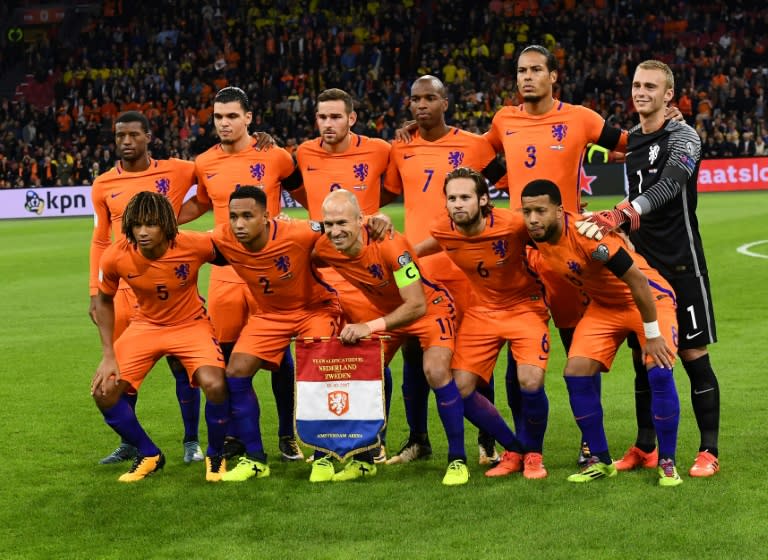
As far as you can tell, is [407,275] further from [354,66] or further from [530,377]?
[354,66]

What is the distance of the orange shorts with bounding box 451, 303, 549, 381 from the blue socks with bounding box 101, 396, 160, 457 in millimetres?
1966

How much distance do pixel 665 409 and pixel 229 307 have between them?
9.51 feet

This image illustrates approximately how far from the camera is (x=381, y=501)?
631 cm

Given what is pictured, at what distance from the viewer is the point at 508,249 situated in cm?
679

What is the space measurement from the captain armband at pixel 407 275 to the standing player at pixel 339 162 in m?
0.76

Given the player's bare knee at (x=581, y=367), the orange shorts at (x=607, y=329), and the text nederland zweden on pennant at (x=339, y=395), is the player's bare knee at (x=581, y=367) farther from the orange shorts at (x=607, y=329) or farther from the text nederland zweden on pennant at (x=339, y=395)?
the text nederland zweden on pennant at (x=339, y=395)

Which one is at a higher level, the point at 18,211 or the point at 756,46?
the point at 756,46

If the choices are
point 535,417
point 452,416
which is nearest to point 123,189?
point 452,416

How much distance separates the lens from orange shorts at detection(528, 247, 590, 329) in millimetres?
6949

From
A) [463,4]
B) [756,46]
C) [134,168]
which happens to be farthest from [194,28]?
[134,168]

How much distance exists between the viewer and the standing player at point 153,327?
6934mm

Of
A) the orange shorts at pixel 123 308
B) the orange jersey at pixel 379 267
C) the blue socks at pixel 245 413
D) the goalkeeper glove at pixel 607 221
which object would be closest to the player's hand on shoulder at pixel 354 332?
the orange jersey at pixel 379 267

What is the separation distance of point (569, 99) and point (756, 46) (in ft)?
18.7

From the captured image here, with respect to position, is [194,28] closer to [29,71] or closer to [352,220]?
[29,71]
